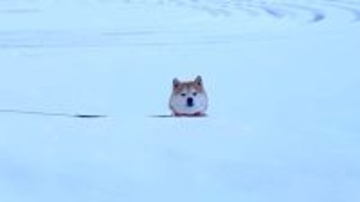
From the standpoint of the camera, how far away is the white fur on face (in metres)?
3.60

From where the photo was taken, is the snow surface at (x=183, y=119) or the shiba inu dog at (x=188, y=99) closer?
the snow surface at (x=183, y=119)

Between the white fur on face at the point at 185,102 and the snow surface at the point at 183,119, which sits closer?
the snow surface at the point at 183,119

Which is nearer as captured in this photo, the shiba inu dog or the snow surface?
the snow surface

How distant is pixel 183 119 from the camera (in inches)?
136

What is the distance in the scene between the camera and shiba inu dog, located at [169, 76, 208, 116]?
3.59 m

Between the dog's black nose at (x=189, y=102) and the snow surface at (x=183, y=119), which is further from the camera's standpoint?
the dog's black nose at (x=189, y=102)

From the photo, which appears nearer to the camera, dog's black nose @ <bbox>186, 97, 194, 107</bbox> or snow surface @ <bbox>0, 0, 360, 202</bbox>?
snow surface @ <bbox>0, 0, 360, 202</bbox>

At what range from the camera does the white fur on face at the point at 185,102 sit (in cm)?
360

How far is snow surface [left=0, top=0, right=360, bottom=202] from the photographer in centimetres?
260

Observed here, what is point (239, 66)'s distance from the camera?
21.1 feet

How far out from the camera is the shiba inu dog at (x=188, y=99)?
11.8 feet

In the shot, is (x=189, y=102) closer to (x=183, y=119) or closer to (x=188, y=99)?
(x=188, y=99)

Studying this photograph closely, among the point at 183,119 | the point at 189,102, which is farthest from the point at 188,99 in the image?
the point at 183,119

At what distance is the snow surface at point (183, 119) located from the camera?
2.60 metres
